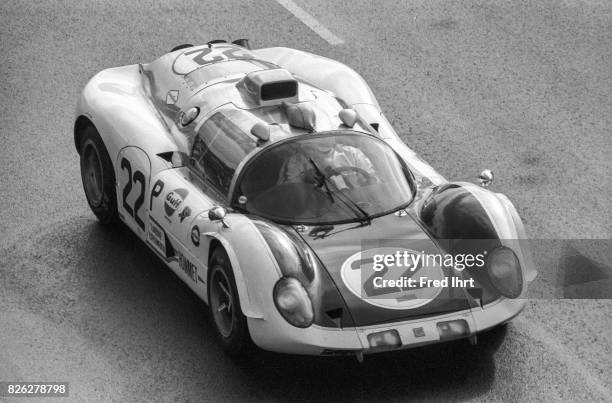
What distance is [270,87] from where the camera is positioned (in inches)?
357

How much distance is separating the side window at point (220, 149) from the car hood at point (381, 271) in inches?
30.5

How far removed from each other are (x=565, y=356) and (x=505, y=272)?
0.69m

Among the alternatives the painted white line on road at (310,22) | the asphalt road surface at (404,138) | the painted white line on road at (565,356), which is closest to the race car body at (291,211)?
the asphalt road surface at (404,138)

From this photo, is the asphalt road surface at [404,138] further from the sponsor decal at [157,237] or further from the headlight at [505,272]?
the headlight at [505,272]

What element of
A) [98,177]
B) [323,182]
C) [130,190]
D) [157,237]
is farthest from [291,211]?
[98,177]

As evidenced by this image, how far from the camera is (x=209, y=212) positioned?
795 cm

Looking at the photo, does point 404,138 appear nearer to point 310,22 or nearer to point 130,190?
point 310,22

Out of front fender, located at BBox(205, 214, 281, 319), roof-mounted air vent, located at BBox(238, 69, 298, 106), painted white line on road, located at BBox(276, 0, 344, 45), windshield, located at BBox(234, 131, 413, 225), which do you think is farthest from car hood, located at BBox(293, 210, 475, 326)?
painted white line on road, located at BBox(276, 0, 344, 45)

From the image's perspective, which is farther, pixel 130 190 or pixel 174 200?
pixel 130 190

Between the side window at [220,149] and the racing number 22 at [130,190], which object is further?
the racing number 22 at [130,190]

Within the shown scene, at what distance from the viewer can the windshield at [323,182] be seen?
8.16 m

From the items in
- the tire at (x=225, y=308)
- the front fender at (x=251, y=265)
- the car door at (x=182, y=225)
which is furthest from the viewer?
the car door at (x=182, y=225)

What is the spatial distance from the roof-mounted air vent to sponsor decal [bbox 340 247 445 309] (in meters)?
1.72

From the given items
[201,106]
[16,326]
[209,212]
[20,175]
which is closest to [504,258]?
[209,212]
